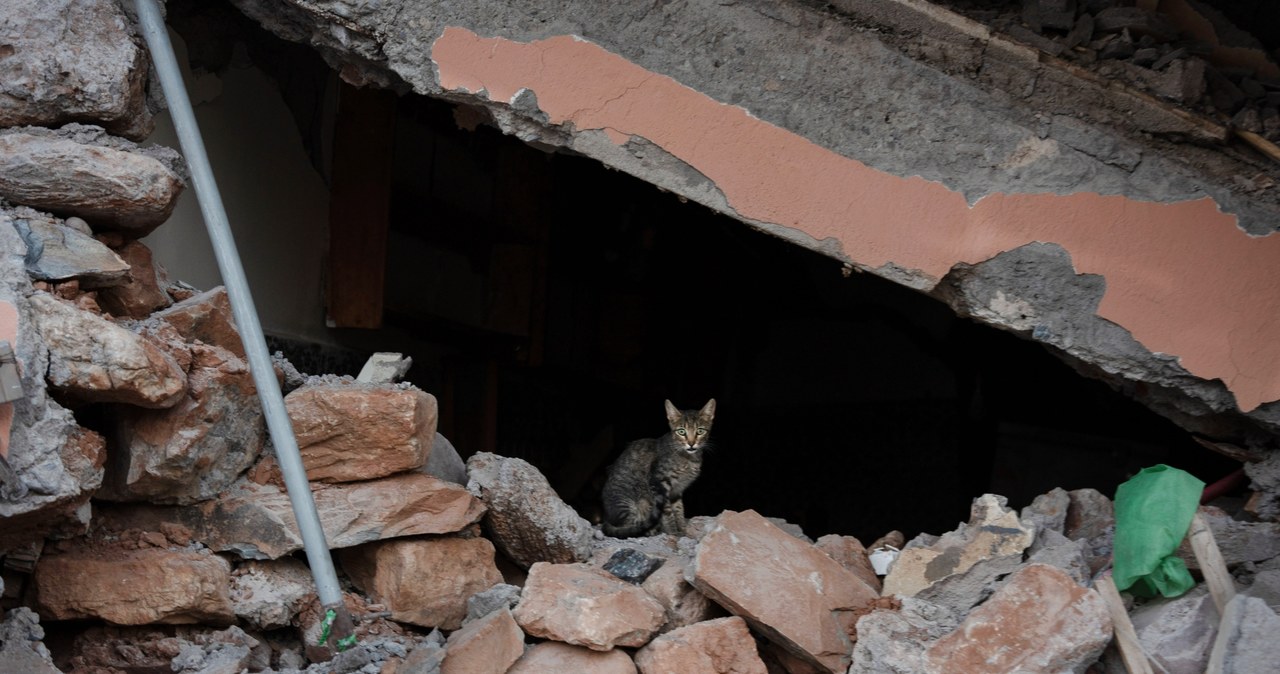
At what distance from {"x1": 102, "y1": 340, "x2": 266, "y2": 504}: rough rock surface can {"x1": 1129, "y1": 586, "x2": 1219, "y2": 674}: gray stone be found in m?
2.84

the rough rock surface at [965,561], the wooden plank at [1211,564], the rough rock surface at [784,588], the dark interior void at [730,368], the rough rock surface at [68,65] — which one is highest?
the rough rock surface at [68,65]

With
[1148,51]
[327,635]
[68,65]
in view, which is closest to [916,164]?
[1148,51]

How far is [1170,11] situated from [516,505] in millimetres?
2896

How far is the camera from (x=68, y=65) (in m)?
3.51

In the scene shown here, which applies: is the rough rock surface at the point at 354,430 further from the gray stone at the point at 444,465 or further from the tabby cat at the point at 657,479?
the tabby cat at the point at 657,479

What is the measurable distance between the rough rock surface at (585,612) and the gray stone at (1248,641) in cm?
160

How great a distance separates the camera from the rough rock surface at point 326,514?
3.48 meters

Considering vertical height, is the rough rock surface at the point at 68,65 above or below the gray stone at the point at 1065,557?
above

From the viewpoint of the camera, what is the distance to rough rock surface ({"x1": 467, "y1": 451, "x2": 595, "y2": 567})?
389 cm

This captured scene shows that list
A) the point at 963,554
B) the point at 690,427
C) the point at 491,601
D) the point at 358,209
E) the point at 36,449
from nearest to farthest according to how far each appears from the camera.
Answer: the point at 36,449
the point at 491,601
the point at 963,554
the point at 690,427
the point at 358,209

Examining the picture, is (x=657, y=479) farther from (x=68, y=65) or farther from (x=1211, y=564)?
(x=68, y=65)

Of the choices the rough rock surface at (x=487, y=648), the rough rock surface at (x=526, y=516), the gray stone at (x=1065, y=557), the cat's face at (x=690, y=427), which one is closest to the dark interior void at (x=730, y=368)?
the cat's face at (x=690, y=427)

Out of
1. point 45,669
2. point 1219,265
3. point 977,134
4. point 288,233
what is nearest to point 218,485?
point 45,669

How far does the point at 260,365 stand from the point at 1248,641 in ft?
9.48
